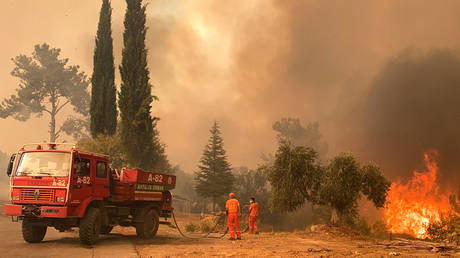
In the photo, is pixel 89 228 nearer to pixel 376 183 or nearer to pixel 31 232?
pixel 31 232

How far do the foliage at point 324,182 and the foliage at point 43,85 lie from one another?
47922 mm

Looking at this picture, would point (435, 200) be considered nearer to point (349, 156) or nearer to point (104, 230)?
point (349, 156)

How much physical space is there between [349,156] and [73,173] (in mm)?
15792

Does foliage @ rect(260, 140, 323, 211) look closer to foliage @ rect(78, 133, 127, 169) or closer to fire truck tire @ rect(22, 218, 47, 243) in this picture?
fire truck tire @ rect(22, 218, 47, 243)

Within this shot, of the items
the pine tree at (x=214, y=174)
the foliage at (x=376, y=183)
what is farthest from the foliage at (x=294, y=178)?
the pine tree at (x=214, y=174)

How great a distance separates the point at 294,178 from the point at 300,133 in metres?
61.3

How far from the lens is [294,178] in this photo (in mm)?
23734

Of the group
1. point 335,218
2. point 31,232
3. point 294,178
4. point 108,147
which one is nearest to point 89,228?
point 31,232

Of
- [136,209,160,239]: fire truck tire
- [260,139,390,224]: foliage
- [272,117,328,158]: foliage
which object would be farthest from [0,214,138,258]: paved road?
[272,117,328,158]: foliage

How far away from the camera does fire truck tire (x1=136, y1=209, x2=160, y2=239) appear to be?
16.5m

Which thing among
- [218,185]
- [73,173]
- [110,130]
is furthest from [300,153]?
[218,185]

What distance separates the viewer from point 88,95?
224 feet

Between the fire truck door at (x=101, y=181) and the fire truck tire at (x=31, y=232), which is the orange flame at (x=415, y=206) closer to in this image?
the fire truck door at (x=101, y=181)

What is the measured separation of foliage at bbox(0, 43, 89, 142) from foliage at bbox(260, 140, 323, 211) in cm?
4774
